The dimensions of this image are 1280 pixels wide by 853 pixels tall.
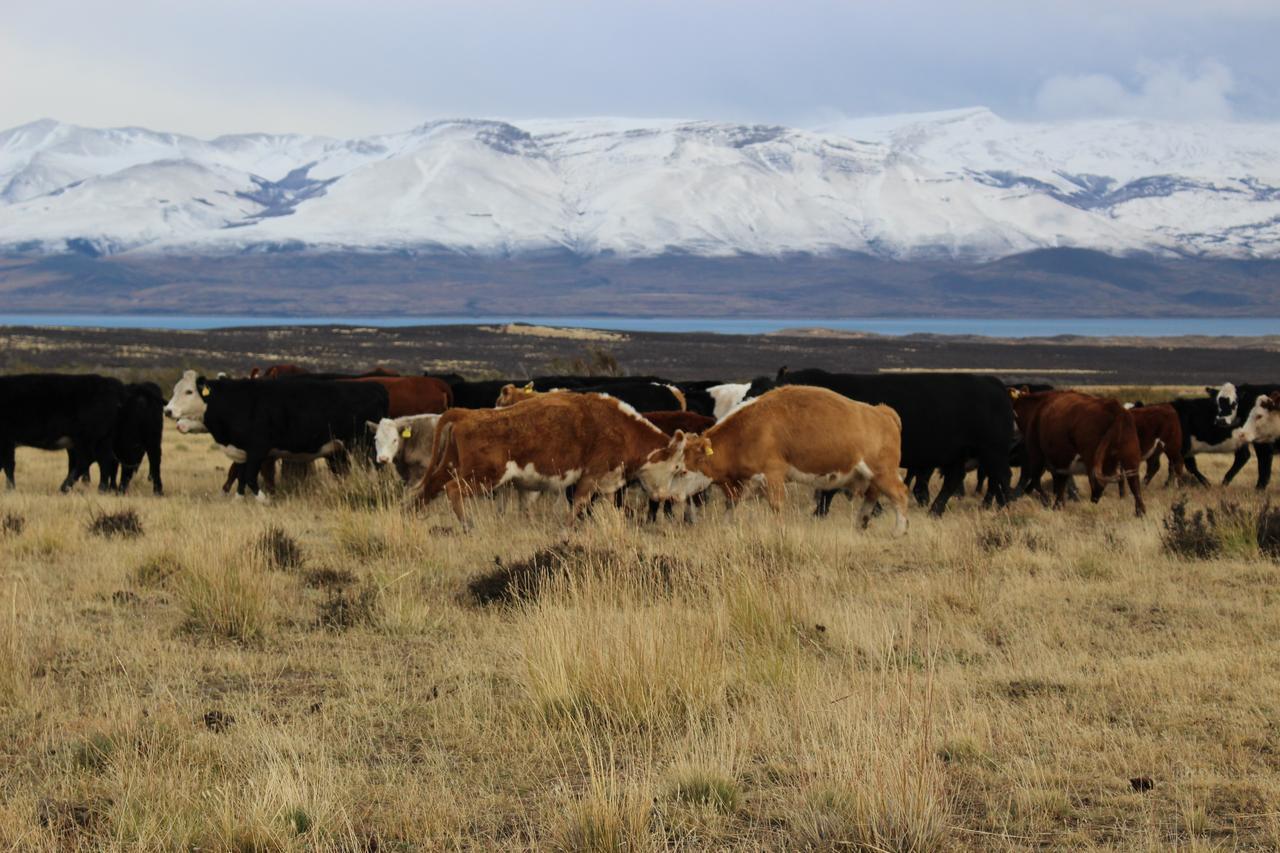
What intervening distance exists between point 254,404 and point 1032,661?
12.1 metres

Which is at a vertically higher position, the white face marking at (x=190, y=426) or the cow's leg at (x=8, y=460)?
the white face marking at (x=190, y=426)

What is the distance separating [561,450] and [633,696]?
6.56 m

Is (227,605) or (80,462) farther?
(80,462)

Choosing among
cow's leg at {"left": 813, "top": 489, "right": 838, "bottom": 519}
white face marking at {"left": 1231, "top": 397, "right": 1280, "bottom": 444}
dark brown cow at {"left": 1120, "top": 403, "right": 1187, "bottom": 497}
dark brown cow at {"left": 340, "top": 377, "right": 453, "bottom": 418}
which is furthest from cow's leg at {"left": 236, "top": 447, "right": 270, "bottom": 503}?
white face marking at {"left": 1231, "top": 397, "right": 1280, "bottom": 444}

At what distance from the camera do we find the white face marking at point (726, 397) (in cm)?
2062

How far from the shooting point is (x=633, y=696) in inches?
278

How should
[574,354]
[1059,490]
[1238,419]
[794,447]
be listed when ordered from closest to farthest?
1. [794,447]
2. [1059,490]
3. [1238,419]
4. [574,354]

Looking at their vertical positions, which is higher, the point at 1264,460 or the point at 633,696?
the point at 633,696

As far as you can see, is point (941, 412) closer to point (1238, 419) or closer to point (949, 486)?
point (949, 486)

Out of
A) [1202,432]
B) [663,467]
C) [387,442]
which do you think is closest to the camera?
[663,467]


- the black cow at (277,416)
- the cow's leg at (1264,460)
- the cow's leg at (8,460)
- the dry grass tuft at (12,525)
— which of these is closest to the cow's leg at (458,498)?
the dry grass tuft at (12,525)

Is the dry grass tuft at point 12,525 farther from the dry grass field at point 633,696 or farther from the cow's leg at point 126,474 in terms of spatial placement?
the cow's leg at point 126,474

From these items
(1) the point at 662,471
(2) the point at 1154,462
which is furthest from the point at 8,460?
(2) the point at 1154,462

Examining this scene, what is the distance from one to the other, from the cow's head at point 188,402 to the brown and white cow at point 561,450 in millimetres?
6251
